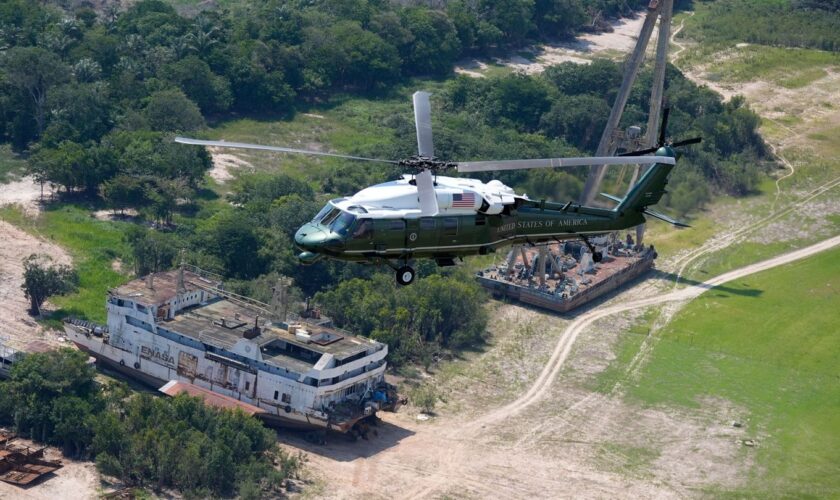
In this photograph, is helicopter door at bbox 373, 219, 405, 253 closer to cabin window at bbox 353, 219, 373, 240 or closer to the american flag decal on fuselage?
cabin window at bbox 353, 219, 373, 240

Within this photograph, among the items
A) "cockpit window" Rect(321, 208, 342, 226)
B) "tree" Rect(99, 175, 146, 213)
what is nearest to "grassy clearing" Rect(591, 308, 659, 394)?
"cockpit window" Rect(321, 208, 342, 226)

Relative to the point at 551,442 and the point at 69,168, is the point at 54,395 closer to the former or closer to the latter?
the point at 551,442

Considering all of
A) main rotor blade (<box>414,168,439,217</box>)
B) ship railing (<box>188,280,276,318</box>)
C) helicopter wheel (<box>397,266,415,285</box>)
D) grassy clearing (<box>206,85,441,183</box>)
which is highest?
main rotor blade (<box>414,168,439,217</box>)

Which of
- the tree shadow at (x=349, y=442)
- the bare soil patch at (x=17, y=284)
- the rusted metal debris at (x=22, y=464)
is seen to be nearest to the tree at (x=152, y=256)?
the bare soil patch at (x=17, y=284)

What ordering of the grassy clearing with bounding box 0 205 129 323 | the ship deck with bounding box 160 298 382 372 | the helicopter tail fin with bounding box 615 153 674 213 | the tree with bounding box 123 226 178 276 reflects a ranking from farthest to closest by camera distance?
the tree with bounding box 123 226 178 276 < the grassy clearing with bounding box 0 205 129 323 < the ship deck with bounding box 160 298 382 372 < the helicopter tail fin with bounding box 615 153 674 213

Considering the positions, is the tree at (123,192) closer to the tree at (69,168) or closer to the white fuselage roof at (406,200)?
the tree at (69,168)

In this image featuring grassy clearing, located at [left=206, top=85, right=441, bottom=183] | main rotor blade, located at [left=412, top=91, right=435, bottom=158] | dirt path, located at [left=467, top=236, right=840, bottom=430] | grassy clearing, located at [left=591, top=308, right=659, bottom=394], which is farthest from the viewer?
grassy clearing, located at [left=206, top=85, right=441, bottom=183]
